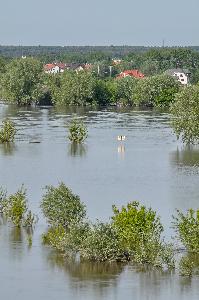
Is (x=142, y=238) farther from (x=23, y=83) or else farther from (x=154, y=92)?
(x=23, y=83)

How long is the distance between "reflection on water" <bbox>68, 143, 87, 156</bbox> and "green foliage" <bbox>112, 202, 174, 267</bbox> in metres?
16.9

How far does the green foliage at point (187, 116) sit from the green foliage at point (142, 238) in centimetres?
1740

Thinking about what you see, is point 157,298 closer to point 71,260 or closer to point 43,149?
point 71,260

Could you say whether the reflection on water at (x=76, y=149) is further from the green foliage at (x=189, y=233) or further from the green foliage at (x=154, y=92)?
the green foliage at (x=154, y=92)

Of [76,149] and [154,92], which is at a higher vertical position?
[154,92]

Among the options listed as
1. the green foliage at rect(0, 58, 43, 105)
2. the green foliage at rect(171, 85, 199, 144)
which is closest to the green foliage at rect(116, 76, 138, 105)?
the green foliage at rect(0, 58, 43, 105)

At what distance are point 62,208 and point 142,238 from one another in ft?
A: 10.4

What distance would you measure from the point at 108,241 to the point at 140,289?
1.42 m

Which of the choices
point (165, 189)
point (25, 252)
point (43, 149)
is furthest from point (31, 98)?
point (25, 252)

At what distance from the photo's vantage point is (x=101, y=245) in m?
19.8

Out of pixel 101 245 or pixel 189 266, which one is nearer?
pixel 189 266

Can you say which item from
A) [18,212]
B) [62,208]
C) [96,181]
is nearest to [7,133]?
[96,181]

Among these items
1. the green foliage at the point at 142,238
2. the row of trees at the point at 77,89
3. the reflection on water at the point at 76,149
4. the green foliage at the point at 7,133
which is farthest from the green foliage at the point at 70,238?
the row of trees at the point at 77,89

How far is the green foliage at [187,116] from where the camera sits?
37.6 m
